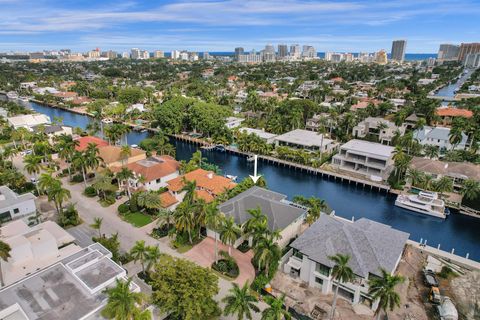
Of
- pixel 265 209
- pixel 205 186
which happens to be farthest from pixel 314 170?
pixel 265 209

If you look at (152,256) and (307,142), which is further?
(307,142)

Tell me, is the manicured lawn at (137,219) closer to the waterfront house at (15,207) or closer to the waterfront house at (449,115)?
Result: the waterfront house at (15,207)

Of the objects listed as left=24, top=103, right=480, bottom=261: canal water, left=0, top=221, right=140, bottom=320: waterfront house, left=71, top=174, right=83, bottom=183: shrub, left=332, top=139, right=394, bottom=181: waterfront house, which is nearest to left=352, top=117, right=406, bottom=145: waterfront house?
left=332, top=139, right=394, bottom=181: waterfront house

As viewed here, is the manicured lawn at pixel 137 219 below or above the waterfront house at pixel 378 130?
below

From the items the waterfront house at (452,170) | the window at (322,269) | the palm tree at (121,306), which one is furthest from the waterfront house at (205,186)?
the waterfront house at (452,170)

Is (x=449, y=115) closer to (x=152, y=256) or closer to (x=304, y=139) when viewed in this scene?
(x=304, y=139)

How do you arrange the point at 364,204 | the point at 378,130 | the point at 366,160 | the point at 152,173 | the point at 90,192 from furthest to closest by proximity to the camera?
the point at 378,130 → the point at 366,160 → the point at 364,204 → the point at 152,173 → the point at 90,192

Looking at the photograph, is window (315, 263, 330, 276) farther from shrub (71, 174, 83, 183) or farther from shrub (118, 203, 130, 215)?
shrub (71, 174, 83, 183)

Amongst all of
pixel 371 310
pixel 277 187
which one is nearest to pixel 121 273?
pixel 371 310
